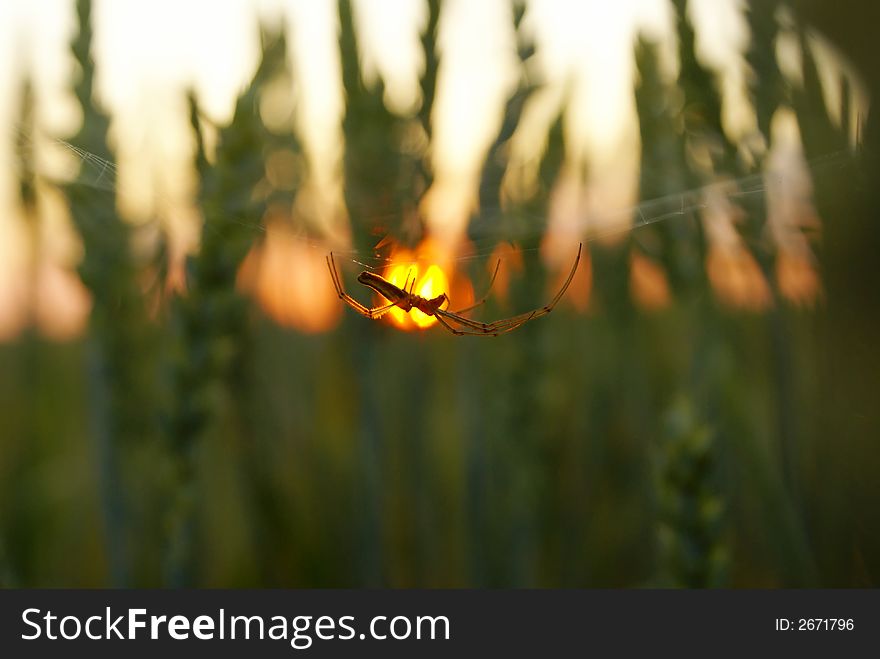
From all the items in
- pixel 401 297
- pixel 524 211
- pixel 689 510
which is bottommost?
pixel 689 510

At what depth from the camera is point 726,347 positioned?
696 millimetres

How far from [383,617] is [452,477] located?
28 centimetres

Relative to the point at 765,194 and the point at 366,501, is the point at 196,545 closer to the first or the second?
the point at 366,501

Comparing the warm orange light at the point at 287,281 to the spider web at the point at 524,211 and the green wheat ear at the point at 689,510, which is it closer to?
the spider web at the point at 524,211

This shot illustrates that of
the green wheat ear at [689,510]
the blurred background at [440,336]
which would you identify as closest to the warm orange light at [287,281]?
the blurred background at [440,336]

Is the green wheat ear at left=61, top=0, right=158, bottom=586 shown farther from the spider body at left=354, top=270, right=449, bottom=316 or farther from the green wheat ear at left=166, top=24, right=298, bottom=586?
the spider body at left=354, top=270, right=449, bottom=316

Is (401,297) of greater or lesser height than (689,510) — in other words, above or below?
above

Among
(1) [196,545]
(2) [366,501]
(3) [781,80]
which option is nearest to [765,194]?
(3) [781,80]

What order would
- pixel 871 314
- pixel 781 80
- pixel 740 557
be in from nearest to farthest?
pixel 871 314
pixel 781 80
pixel 740 557

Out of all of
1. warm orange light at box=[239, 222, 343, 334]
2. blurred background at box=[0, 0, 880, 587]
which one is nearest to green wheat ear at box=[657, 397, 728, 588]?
blurred background at box=[0, 0, 880, 587]

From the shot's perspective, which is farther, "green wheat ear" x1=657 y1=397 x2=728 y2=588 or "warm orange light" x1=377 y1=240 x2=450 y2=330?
"green wheat ear" x1=657 y1=397 x2=728 y2=588

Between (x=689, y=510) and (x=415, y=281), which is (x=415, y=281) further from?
(x=689, y=510)

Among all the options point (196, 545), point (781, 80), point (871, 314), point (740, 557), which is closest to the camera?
point (871, 314)

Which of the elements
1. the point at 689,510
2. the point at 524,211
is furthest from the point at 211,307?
the point at 689,510
